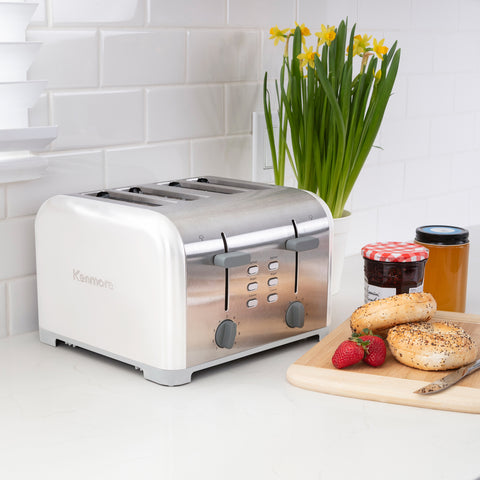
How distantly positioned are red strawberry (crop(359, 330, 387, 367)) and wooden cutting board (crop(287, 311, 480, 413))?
0.03 ft

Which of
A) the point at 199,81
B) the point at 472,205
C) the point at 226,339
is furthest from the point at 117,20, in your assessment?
the point at 472,205

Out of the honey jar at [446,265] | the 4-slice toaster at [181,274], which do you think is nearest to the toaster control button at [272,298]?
the 4-slice toaster at [181,274]

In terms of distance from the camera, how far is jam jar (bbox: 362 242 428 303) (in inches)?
47.7

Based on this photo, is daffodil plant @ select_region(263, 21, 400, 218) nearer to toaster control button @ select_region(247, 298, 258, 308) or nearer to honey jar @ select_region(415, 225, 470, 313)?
honey jar @ select_region(415, 225, 470, 313)

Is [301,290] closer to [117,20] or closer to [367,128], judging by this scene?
[367,128]

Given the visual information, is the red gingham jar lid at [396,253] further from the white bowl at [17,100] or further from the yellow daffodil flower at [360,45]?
the white bowl at [17,100]

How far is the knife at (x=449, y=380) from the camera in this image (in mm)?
999

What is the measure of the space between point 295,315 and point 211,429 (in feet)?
0.94

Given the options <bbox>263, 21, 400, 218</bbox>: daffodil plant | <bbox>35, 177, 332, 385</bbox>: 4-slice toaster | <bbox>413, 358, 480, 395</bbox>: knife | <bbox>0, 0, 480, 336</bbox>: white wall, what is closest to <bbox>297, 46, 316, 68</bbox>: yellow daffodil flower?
<bbox>263, 21, 400, 218</bbox>: daffodil plant

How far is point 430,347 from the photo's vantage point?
3.48 ft

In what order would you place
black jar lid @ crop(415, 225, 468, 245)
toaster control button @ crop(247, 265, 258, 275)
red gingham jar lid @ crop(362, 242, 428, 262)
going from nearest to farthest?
toaster control button @ crop(247, 265, 258, 275) < red gingham jar lid @ crop(362, 242, 428, 262) < black jar lid @ crop(415, 225, 468, 245)

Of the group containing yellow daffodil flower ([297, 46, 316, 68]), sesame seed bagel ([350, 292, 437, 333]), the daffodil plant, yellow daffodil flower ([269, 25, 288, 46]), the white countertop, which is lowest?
the white countertop

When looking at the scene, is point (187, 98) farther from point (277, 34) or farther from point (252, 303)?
point (252, 303)

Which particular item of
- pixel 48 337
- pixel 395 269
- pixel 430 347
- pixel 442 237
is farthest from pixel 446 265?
pixel 48 337
